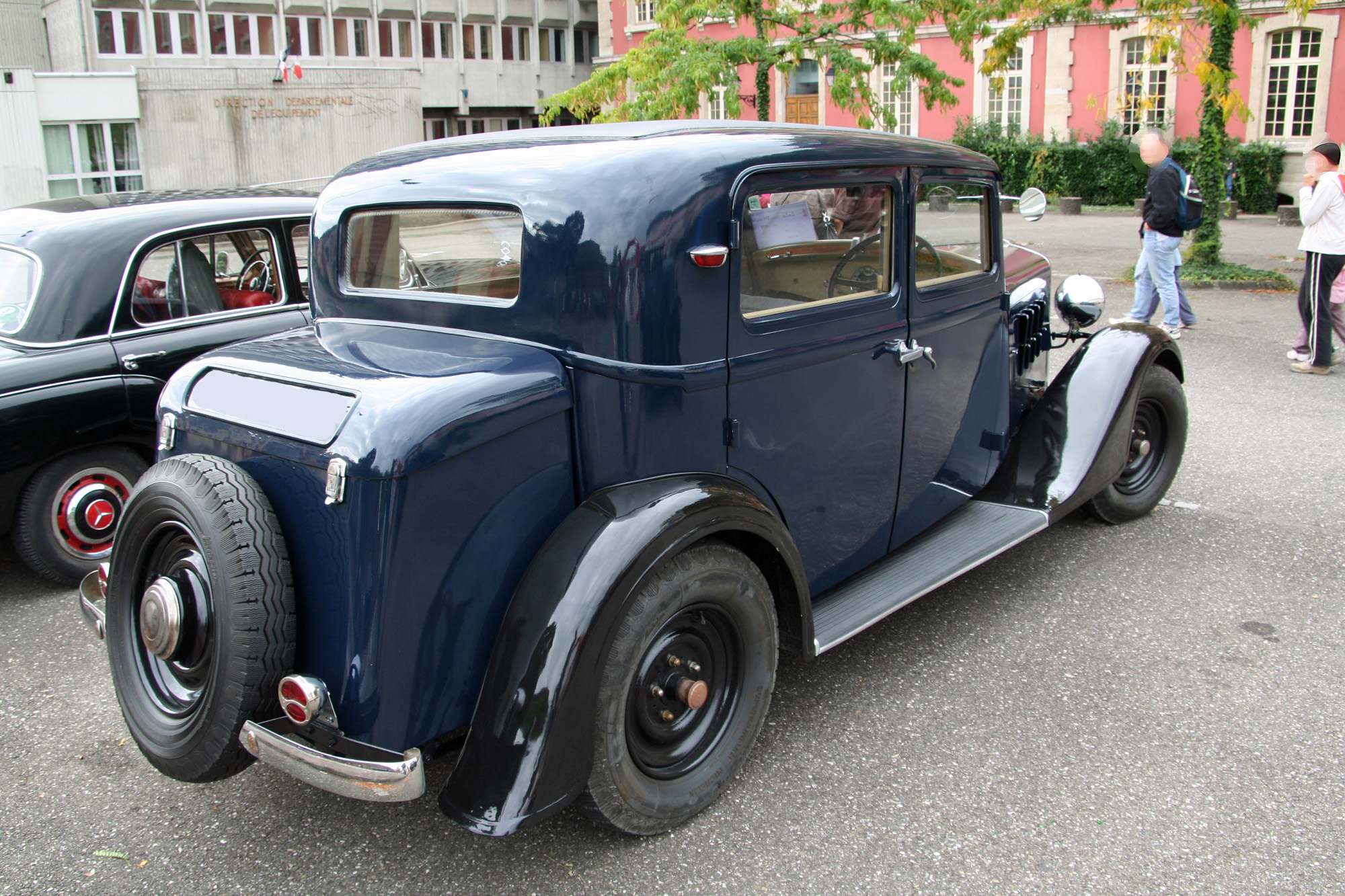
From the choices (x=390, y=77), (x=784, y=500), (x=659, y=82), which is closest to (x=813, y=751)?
(x=784, y=500)

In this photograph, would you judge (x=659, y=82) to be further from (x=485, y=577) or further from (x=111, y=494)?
(x=485, y=577)

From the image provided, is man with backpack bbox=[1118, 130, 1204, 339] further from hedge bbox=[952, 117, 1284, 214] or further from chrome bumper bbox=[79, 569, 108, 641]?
hedge bbox=[952, 117, 1284, 214]

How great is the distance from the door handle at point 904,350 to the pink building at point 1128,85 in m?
16.5

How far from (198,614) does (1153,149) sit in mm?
8487

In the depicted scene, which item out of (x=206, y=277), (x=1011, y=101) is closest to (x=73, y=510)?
(x=206, y=277)

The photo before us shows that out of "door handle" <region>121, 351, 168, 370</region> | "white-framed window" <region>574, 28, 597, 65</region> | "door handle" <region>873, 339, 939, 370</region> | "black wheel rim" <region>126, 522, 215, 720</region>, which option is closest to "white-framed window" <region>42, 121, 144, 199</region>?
"door handle" <region>121, 351, 168, 370</region>

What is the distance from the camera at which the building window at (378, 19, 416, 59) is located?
1455 inches

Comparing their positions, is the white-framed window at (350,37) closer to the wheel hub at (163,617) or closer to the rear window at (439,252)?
the rear window at (439,252)

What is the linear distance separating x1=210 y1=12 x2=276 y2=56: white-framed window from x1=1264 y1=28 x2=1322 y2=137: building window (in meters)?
30.6

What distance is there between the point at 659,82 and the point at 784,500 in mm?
10875

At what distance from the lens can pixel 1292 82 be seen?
72.6 feet

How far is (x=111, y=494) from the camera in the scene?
4418 mm

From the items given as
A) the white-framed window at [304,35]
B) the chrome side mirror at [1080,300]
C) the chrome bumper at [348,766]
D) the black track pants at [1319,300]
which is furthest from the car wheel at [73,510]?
the white-framed window at [304,35]

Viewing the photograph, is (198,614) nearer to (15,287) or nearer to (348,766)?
(348,766)
